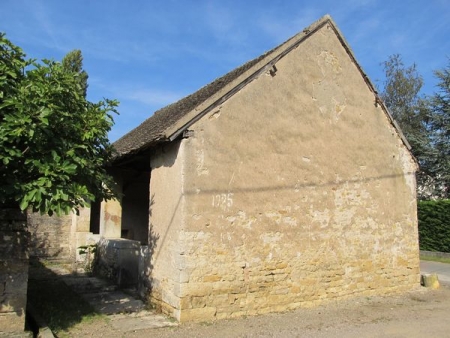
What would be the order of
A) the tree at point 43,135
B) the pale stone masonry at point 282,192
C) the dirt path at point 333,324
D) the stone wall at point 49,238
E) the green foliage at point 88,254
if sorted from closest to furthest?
the tree at point 43,135 → the dirt path at point 333,324 → the pale stone masonry at point 282,192 → the green foliage at point 88,254 → the stone wall at point 49,238

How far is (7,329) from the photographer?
555 cm

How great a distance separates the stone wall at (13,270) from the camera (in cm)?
560

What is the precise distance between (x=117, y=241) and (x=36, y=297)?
2.36 meters

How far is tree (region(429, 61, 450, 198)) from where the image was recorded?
77.4ft

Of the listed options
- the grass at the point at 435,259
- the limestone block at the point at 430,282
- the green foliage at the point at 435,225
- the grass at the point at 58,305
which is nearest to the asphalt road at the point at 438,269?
the grass at the point at 435,259

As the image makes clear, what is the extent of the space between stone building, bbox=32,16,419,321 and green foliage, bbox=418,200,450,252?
8.77 meters

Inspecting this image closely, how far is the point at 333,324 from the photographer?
A: 7.04 metres

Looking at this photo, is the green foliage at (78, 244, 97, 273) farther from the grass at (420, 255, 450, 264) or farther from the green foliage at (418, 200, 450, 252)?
the green foliage at (418, 200, 450, 252)

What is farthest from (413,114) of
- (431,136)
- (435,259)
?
(435,259)

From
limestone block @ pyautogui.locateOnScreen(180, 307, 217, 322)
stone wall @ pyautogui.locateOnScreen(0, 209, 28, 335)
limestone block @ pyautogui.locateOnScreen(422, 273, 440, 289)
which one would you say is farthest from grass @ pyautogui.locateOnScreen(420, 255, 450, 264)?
stone wall @ pyautogui.locateOnScreen(0, 209, 28, 335)

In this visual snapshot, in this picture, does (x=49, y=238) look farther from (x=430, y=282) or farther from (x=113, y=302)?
(x=430, y=282)

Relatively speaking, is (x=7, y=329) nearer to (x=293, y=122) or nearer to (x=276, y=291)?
(x=276, y=291)

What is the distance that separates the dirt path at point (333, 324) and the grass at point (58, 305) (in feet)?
0.98

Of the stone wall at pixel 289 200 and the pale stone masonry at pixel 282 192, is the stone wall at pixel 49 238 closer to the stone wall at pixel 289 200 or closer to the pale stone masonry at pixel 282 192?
the pale stone masonry at pixel 282 192
